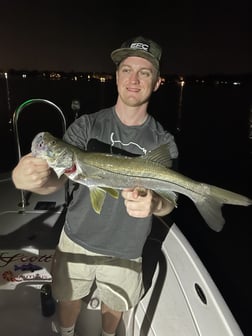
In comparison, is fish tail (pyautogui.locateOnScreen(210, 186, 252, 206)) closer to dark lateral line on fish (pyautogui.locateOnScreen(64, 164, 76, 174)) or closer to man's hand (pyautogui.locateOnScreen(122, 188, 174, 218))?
man's hand (pyautogui.locateOnScreen(122, 188, 174, 218))

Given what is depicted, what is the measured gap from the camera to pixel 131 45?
9.41ft

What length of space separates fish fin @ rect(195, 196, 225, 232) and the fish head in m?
1.26

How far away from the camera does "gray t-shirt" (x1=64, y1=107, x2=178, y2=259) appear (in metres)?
2.81

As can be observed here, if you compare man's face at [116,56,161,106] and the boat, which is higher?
man's face at [116,56,161,106]

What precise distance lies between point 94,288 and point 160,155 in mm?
2141

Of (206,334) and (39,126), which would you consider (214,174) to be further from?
(39,126)

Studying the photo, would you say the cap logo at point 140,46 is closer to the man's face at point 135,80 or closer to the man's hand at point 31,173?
the man's face at point 135,80

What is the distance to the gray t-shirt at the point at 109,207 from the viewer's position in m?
2.81

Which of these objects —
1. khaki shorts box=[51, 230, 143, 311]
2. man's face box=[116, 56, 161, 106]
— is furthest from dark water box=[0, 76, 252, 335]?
man's face box=[116, 56, 161, 106]

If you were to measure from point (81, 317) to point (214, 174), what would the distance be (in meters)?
14.7

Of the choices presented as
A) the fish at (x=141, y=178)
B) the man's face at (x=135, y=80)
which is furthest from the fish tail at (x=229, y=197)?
the man's face at (x=135, y=80)

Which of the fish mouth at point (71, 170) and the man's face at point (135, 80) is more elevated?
the man's face at point (135, 80)

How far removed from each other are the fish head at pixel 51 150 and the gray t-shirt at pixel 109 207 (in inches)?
19.3

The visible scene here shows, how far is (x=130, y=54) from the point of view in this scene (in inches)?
113
